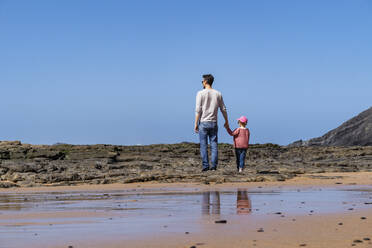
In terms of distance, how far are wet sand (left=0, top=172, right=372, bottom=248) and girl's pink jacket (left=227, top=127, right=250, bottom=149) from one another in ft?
22.5

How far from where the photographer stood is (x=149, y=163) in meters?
18.3

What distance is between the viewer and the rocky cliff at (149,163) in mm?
14164

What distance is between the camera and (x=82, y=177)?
14.9 metres

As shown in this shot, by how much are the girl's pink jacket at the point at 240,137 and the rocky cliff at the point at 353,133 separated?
16177 mm

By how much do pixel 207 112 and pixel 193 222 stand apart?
9.09 meters

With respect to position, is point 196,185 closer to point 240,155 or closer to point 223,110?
point 223,110

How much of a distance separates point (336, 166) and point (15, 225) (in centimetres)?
1454

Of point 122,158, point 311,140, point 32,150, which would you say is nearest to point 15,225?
point 122,158

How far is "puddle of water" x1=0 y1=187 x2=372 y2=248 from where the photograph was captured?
16.8 feet

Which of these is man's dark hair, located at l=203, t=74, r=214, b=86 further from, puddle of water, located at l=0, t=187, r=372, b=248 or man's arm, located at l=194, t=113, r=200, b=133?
puddle of water, located at l=0, t=187, r=372, b=248

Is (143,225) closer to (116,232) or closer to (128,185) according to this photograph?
(116,232)

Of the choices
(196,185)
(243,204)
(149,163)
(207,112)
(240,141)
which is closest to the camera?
(243,204)

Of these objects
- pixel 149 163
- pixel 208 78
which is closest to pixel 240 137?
pixel 208 78

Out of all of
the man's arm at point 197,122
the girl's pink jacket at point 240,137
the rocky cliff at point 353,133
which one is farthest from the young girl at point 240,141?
the rocky cliff at point 353,133
